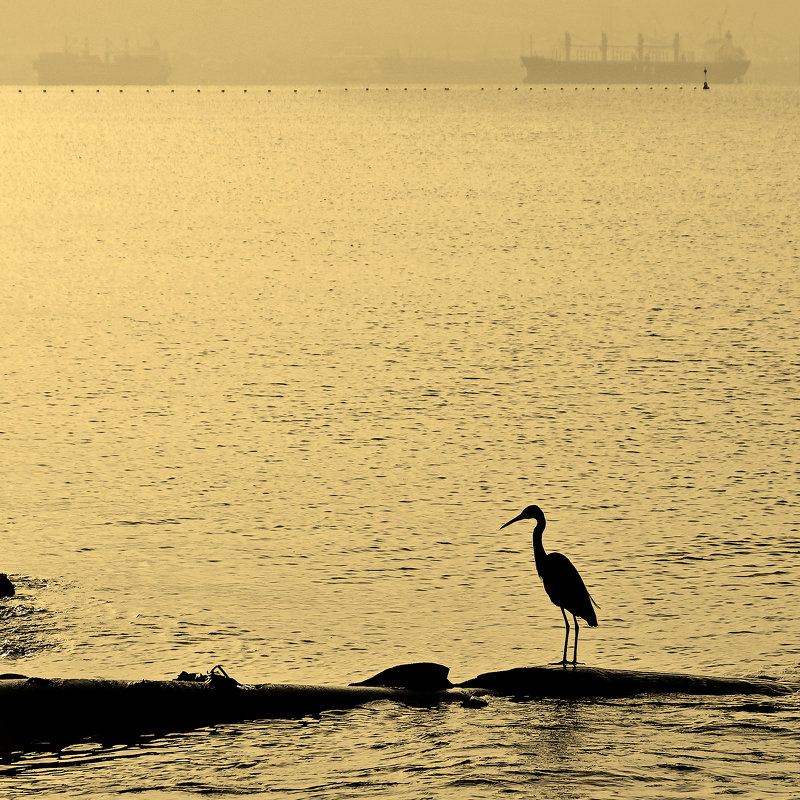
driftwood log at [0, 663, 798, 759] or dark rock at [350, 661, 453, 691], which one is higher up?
dark rock at [350, 661, 453, 691]

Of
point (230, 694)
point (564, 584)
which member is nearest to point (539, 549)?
point (564, 584)

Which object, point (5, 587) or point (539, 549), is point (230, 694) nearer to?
point (539, 549)

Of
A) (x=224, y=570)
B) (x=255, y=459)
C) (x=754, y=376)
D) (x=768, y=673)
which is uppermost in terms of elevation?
(x=754, y=376)

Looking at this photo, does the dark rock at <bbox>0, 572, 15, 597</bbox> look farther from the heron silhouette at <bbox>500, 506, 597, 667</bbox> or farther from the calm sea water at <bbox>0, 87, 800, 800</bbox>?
the heron silhouette at <bbox>500, 506, 597, 667</bbox>

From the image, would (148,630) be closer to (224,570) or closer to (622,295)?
(224,570)

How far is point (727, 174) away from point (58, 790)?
8759 cm

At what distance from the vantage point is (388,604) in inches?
627

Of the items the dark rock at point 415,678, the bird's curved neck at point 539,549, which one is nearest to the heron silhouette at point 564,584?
the bird's curved neck at point 539,549

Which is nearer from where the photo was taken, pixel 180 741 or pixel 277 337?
pixel 180 741

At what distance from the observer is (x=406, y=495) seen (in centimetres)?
2036

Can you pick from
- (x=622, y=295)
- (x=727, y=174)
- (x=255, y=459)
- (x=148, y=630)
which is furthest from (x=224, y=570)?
(x=727, y=174)

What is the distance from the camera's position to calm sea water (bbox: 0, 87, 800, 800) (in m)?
11.3

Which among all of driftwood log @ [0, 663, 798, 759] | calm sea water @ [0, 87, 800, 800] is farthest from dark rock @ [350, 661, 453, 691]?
calm sea water @ [0, 87, 800, 800]

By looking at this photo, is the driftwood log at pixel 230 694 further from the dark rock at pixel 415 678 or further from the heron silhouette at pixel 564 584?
the heron silhouette at pixel 564 584
